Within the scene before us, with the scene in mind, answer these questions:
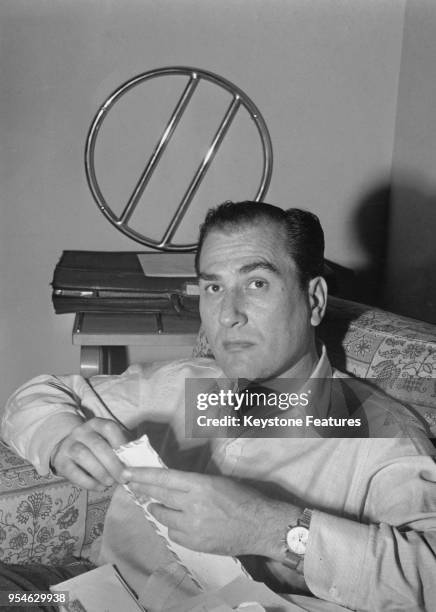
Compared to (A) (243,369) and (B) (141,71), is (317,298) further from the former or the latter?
(B) (141,71)

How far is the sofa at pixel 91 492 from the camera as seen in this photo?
1.05 m

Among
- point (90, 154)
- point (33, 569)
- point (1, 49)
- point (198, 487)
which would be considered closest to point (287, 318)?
point (198, 487)

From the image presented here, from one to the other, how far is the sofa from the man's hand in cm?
34

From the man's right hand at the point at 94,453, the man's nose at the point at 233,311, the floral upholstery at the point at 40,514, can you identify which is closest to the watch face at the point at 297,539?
the man's right hand at the point at 94,453

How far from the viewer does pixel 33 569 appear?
1094 mm

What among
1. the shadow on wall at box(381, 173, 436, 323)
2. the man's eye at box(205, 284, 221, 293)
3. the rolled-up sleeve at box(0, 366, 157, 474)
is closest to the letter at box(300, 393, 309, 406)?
the man's eye at box(205, 284, 221, 293)

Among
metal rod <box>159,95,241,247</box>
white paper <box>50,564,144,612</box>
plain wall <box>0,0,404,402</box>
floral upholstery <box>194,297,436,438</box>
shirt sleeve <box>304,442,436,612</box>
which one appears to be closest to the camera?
shirt sleeve <box>304,442,436,612</box>

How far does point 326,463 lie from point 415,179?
1.19 metres

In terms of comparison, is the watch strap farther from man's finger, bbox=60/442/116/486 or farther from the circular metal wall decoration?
the circular metal wall decoration

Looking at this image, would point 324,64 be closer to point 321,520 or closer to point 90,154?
point 90,154

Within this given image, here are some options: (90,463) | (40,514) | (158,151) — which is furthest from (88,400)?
(158,151)

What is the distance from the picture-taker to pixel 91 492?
3.88ft

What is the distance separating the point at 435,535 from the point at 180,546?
1.04 ft

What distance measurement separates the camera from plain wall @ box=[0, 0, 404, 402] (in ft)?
6.36
